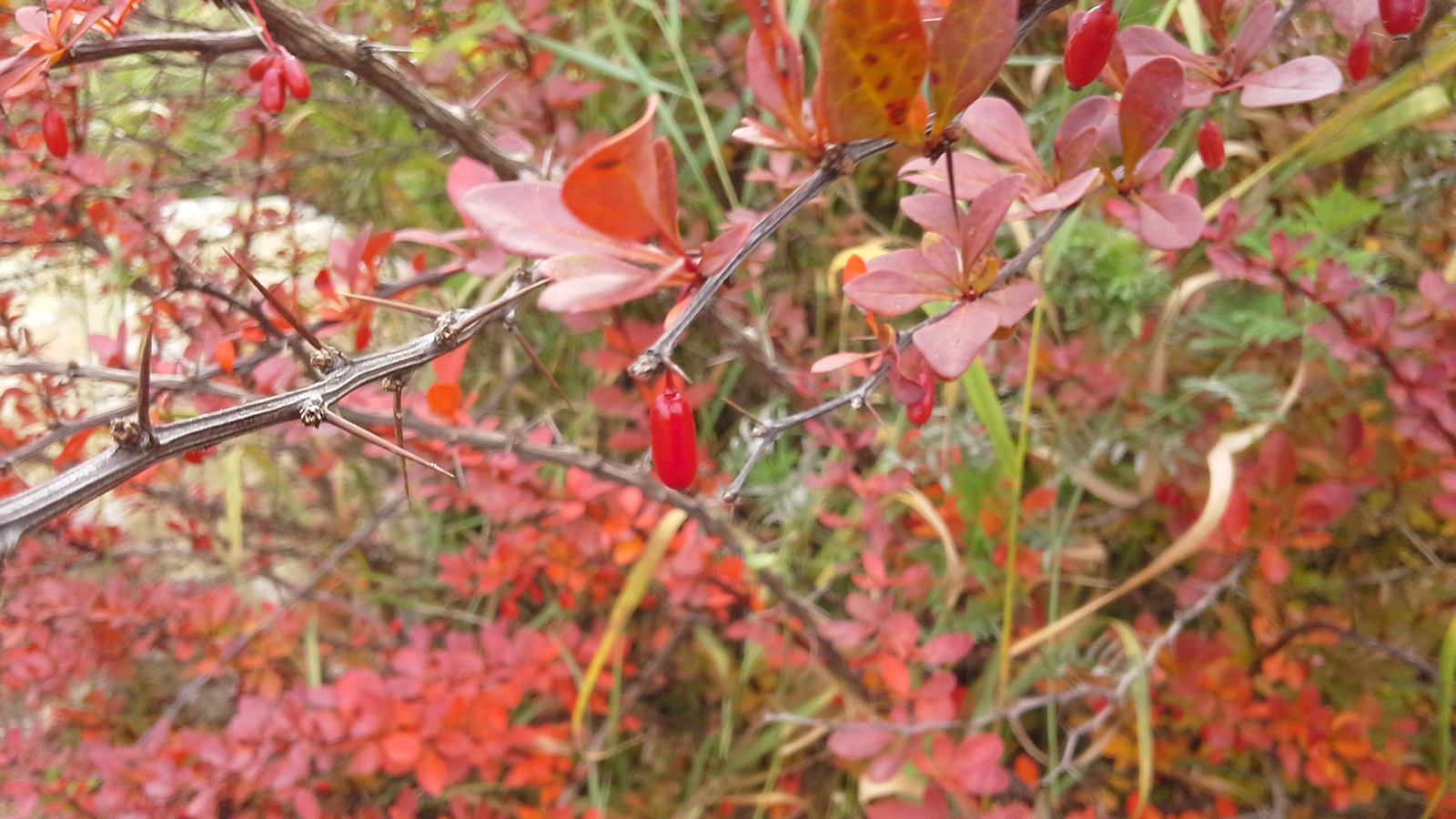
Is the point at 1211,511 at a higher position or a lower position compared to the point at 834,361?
lower

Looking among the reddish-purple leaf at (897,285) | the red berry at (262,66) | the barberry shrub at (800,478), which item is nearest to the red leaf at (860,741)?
the barberry shrub at (800,478)

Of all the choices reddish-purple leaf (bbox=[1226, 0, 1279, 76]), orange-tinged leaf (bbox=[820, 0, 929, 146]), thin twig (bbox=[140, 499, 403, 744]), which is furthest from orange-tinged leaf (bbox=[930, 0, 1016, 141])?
thin twig (bbox=[140, 499, 403, 744])

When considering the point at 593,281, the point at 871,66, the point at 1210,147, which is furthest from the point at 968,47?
the point at 1210,147

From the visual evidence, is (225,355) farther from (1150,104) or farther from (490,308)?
(1150,104)

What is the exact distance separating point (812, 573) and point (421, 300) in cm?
77

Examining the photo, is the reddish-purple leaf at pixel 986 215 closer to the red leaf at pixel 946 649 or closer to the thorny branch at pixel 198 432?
the thorny branch at pixel 198 432

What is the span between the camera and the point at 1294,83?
40 centimetres

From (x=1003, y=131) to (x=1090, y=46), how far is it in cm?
8

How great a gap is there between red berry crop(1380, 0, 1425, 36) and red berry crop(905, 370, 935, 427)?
26cm

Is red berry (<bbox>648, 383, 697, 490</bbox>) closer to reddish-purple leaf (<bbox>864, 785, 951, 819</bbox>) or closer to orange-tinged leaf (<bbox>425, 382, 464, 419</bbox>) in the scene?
orange-tinged leaf (<bbox>425, 382, 464, 419</bbox>)

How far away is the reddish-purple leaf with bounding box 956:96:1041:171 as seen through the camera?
41 cm

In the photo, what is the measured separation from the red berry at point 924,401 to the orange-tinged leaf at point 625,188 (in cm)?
20

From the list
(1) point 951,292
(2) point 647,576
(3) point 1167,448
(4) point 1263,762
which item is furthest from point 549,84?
(4) point 1263,762

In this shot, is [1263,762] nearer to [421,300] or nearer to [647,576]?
[647,576]
